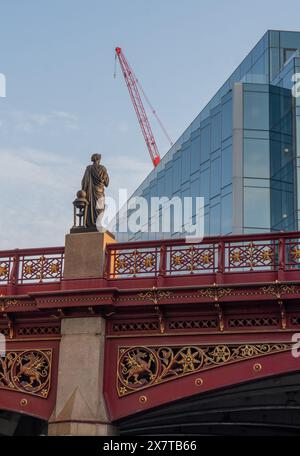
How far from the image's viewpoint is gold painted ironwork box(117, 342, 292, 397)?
20953mm

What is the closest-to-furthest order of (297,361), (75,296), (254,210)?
1. (297,361)
2. (75,296)
3. (254,210)

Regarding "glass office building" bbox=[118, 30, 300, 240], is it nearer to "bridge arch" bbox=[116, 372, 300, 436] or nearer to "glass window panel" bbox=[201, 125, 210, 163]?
"glass window panel" bbox=[201, 125, 210, 163]

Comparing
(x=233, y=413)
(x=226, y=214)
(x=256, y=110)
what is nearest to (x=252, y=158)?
(x=256, y=110)

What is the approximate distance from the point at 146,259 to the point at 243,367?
3348mm

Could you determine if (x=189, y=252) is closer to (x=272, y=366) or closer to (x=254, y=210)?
(x=272, y=366)

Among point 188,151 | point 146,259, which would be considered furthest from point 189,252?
point 188,151

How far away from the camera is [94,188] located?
23188mm

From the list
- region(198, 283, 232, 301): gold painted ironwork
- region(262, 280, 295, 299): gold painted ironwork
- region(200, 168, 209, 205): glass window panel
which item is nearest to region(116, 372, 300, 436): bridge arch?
region(262, 280, 295, 299): gold painted ironwork

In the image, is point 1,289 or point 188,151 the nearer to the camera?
point 1,289

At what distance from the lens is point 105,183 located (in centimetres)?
2338

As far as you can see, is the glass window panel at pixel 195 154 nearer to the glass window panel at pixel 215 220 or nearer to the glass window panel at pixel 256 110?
the glass window panel at pixel 215 220

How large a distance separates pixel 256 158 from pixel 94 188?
114ft

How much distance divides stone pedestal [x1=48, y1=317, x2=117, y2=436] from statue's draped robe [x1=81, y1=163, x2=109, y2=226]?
8.41 feet

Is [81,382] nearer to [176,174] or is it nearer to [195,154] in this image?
[195,154]
